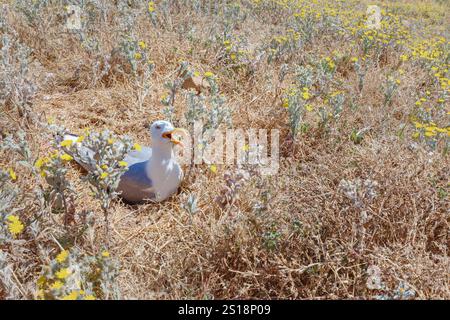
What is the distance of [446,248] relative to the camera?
2141mm

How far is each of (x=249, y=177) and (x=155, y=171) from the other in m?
0.62

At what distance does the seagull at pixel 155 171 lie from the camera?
248cm

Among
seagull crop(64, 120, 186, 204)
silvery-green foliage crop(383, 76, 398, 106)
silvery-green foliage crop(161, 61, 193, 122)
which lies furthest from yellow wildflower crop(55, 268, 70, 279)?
silvery-green foliage crop(383, 76, 398, 106)

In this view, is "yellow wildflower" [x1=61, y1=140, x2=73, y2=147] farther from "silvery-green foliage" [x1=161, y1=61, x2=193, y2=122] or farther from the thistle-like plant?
"silvery-green foliage" [x1=161, y1=61, x2=193, y2=122]

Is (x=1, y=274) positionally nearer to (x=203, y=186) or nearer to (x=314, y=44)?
(x=203, y=186)

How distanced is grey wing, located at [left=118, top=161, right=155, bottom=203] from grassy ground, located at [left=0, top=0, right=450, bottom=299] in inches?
4.8

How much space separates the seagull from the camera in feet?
8.14

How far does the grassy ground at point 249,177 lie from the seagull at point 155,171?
13 centimetres

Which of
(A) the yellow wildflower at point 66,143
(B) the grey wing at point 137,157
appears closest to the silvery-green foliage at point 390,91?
(B) the grey wing at point 137,157

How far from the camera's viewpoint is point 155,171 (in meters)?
2.50

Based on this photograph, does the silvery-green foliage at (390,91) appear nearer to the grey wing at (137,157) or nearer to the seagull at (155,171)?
the seagull at (155,171)

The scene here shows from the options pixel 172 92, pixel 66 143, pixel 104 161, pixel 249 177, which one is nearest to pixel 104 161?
pixel 104 161
